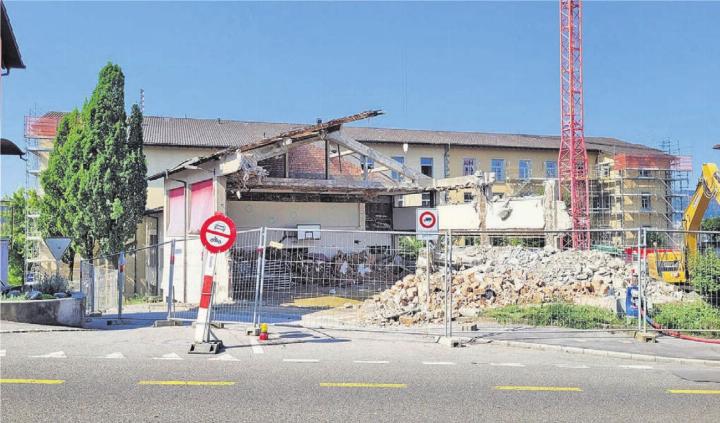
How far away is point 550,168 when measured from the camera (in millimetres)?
61312

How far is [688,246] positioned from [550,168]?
45.2 metres

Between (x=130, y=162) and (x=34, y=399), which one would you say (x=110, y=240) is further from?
(x=34, y=399)

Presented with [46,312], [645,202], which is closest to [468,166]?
[645,202]

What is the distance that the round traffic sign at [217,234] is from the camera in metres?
10.6

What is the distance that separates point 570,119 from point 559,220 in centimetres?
3352

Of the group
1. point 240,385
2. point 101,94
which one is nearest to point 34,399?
point 240,385

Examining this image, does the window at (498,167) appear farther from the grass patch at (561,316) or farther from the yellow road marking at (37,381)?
the yellow road marking at (37,381)

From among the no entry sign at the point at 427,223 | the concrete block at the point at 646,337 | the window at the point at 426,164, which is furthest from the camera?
the window at the point at 426,164

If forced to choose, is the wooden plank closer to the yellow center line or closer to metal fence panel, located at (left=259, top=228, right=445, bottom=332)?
metal fence panel, located at (left=259, top=228, right=445, bottom=332)

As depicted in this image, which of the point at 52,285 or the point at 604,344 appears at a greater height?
the point at 52,285

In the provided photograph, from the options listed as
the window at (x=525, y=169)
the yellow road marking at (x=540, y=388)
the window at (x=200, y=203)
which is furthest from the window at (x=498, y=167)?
the yellow road marking at (x=540, y=388)

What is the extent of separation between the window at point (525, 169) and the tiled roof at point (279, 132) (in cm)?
165

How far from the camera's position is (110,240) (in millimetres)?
29656

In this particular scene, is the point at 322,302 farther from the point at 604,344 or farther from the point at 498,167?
the point at 498,167
